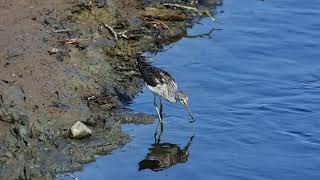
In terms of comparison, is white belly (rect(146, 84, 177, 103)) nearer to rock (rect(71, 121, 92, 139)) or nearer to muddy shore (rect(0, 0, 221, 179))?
muddy shore (rect(0, 0, 221, 179))

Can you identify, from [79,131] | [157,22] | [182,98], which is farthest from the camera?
[157,22]

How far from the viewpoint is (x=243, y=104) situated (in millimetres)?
11734

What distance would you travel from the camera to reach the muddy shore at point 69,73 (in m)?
9.70

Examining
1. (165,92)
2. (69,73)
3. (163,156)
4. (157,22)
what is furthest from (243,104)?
(157,22)

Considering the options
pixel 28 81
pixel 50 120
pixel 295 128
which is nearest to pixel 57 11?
pixel 28 81

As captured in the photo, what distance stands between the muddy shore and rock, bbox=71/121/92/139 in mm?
65

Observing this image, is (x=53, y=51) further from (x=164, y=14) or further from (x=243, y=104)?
(x=164, y=14)

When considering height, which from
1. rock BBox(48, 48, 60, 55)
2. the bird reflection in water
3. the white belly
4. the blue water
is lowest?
the bird reflection in water

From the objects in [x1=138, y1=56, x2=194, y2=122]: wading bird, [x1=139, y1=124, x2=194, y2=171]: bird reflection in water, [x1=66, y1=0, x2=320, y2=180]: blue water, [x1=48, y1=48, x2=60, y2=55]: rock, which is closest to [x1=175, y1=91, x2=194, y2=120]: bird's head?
[x1=138, y1=56, x2=194, y2=122]: wading bird

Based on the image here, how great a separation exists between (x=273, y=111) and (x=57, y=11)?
4.04 metres

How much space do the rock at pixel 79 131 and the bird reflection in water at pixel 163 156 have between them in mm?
789

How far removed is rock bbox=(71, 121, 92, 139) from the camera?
10.0 m

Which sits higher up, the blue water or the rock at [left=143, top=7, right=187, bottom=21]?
the rock at [left=143, top=7, right=187, bottom=21]

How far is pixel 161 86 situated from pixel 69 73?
1.33 m
